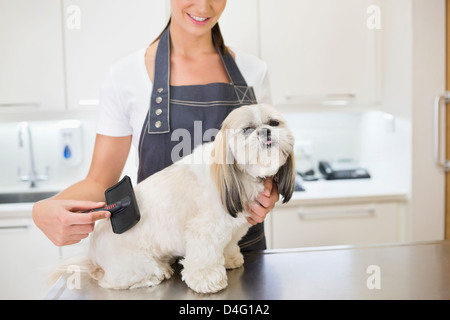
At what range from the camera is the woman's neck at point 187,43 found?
1114mm

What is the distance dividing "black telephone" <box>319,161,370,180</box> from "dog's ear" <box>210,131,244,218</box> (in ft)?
5.75

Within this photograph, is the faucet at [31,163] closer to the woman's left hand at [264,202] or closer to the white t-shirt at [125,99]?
the white t-shirt at [125,99]

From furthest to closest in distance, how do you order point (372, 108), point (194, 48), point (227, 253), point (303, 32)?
1. point (372, 108)
2. point (303, 32)
3. point (194, 48)
4. point (227, 253)

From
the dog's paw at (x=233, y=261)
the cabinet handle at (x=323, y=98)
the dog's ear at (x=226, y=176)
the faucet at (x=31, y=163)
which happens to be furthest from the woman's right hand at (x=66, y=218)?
the faucet at (x=31, y=163)

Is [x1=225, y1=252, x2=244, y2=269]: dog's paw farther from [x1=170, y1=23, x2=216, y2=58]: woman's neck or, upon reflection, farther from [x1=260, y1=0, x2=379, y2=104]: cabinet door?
[x1=260, y1=0, x2=379, y2=104]: cabinet door

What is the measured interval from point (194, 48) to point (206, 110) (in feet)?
0.70

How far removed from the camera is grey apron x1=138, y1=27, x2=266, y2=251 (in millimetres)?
1036

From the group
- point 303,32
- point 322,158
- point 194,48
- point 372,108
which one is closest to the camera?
point 194,48

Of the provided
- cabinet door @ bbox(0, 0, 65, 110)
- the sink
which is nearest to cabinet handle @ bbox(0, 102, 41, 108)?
cabinet door @ bbox(0, 0, 65, 110)

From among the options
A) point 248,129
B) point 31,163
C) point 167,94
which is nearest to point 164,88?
point 167,94

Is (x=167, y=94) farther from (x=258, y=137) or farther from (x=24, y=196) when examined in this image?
(x=24, y=196)

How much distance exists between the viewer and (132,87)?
3.64ft
